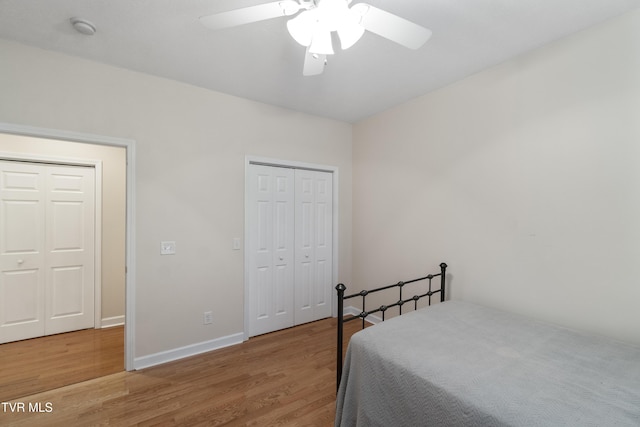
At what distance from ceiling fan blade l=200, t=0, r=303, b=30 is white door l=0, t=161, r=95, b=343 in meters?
3.08

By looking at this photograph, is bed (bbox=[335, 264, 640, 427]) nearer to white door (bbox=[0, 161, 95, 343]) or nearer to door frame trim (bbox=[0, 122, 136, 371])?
door frame trim (bbox=[0, 122, 136, 371])

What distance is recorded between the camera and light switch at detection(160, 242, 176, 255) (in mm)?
2524

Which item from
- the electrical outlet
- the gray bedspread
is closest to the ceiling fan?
the gray bedspread

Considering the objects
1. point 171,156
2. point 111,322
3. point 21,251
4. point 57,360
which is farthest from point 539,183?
point 21,251

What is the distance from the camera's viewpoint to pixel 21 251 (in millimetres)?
3008

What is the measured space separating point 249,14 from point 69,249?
3564 mm

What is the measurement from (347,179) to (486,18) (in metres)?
2.27

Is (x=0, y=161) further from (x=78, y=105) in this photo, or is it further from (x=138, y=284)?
(x=138, y=284)

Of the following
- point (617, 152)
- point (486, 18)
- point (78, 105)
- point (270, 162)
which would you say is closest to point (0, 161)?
point (78, 105)

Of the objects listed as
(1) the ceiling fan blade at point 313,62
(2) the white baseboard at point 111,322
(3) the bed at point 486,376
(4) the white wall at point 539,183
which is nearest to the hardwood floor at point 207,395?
(3) the bed at point 486,376

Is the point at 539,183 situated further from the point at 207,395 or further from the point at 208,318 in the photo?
the point at 208,318

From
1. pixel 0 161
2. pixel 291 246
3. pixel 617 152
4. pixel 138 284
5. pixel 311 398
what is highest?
pixel 0 161

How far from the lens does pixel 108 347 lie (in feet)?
9.39

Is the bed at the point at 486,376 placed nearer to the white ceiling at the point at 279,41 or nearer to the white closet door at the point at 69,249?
the white ceiling at the point at 279,41
